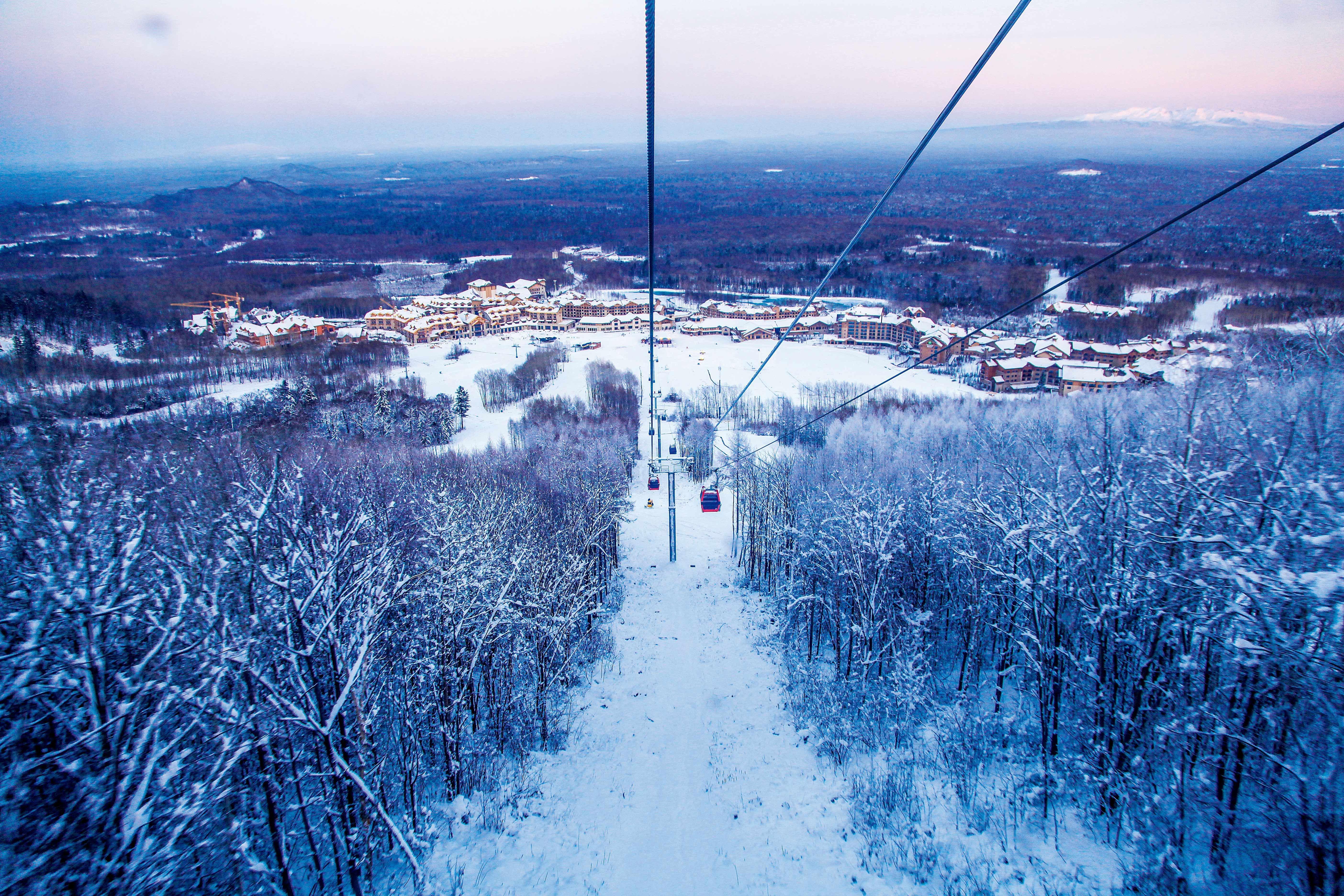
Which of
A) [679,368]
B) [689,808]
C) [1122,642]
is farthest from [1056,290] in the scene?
[679,368]

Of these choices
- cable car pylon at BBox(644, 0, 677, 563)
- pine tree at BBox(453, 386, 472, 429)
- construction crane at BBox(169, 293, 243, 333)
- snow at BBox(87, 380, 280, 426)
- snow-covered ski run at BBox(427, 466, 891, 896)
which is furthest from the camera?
construction crane at BBox(169, 293, 243, 333)

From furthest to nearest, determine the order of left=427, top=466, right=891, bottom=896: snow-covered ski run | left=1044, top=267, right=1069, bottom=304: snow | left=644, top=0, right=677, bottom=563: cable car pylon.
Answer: left=1044, top=267, right=1069, bottom=304: snow
left=427, top=466, right=891, bottom=896: snow-covered ski run
left=644, top=0, right=677, bottom=563: cable car pylon

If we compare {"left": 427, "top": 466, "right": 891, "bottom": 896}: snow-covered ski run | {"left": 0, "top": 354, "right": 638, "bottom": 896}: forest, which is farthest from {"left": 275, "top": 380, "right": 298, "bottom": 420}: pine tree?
{"left": 427, "top": 466, "right": 891, "bottom": 896}: snow-covered ski run

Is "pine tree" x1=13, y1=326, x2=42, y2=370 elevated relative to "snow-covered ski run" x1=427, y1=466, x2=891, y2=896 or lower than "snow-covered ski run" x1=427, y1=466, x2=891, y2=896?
elevated

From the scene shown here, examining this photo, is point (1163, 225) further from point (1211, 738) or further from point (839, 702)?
point (839, 702)

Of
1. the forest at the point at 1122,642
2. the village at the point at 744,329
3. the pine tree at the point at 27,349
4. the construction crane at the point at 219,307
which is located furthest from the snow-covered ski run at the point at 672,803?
the construction crane at the point at 219,307

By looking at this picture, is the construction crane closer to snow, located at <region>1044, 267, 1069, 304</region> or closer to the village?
the village

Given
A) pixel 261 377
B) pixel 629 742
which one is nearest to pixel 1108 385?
pixel 629 742
